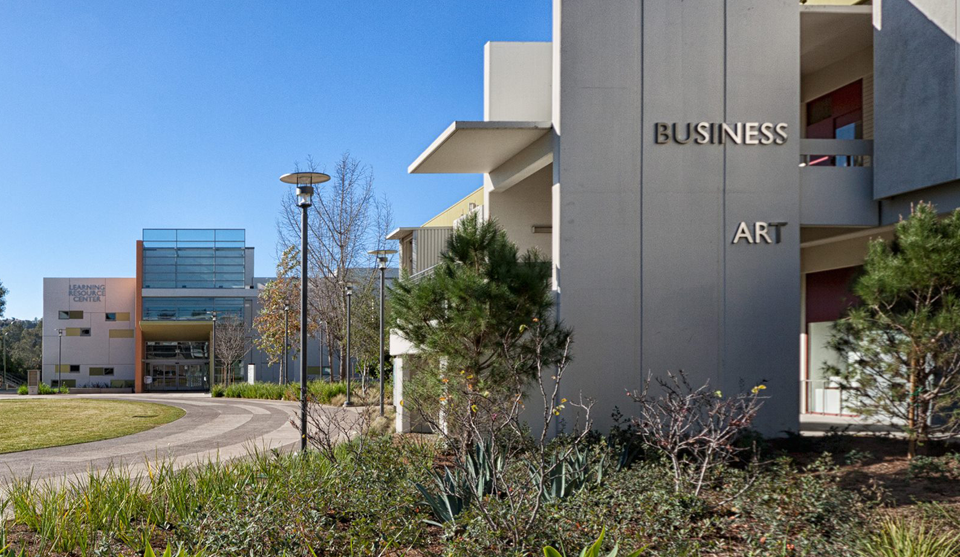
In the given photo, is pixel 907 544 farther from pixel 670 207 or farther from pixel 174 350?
pixel 174 350

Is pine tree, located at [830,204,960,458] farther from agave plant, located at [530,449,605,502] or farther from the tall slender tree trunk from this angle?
agave plant, located at [530,449,605,502]

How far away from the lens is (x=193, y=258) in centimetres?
5688

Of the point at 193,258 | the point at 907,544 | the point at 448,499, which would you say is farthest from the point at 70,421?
the point at 193,258

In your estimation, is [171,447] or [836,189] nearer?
[836,189]

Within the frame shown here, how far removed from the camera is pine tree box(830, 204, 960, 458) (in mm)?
11086

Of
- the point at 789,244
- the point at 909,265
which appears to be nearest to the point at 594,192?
the point at 789,244

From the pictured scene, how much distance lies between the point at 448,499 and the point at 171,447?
41.0 ft

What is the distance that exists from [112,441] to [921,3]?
66.3 feet

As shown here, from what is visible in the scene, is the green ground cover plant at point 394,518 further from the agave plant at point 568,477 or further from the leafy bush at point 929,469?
the leafy bush at point 929,469

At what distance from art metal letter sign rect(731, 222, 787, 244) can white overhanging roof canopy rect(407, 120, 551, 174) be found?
4041 mm

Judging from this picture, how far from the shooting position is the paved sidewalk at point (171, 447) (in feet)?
48.4

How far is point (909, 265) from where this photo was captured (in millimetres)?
11484

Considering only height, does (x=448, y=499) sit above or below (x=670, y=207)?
below

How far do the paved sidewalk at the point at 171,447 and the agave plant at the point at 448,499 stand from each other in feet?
15.2
